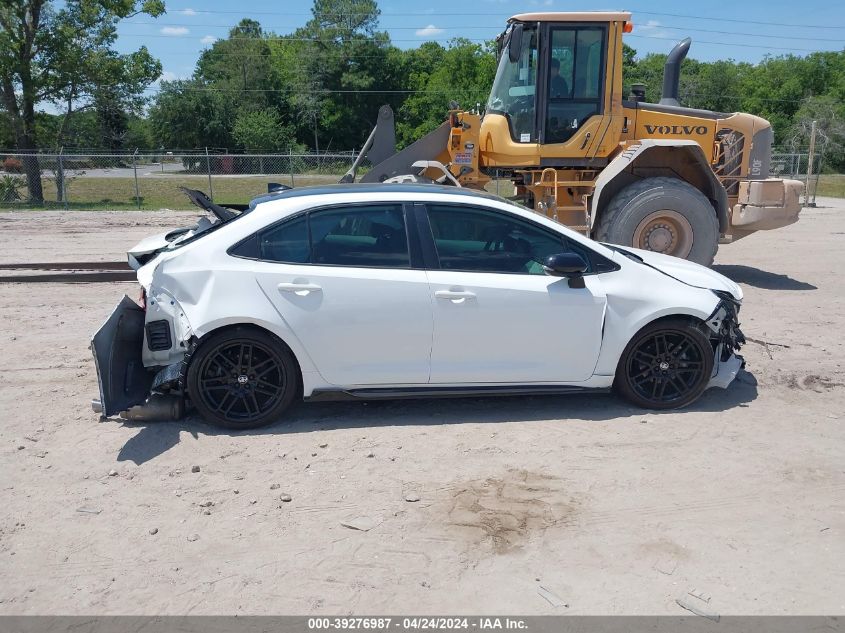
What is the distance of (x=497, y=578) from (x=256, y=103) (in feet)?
188

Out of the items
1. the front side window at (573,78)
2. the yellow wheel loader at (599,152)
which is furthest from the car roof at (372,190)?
the front side window at (573,78)

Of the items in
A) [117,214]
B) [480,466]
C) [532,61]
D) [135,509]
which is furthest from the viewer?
[117,214]

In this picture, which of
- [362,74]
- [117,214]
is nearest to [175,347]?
[117,214]

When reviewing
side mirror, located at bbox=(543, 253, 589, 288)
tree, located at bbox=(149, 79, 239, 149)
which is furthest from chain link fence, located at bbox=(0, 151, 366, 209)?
side mirror, located at bbox=(543, 253, 589, 288)

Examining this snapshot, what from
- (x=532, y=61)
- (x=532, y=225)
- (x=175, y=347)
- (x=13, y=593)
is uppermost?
(x=532, y=61)

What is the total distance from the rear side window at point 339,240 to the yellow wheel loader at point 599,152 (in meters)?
4.54

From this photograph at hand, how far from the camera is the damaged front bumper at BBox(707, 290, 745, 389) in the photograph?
536cm

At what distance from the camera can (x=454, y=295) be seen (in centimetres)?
505

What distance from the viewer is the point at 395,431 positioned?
5098mm

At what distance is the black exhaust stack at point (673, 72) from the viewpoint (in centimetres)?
1139

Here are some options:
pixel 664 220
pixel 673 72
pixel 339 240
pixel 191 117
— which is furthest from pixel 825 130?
pixel 339 240

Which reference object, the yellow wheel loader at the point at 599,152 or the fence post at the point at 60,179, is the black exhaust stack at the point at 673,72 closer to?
the yellow wheel loader at the point at 599,152
